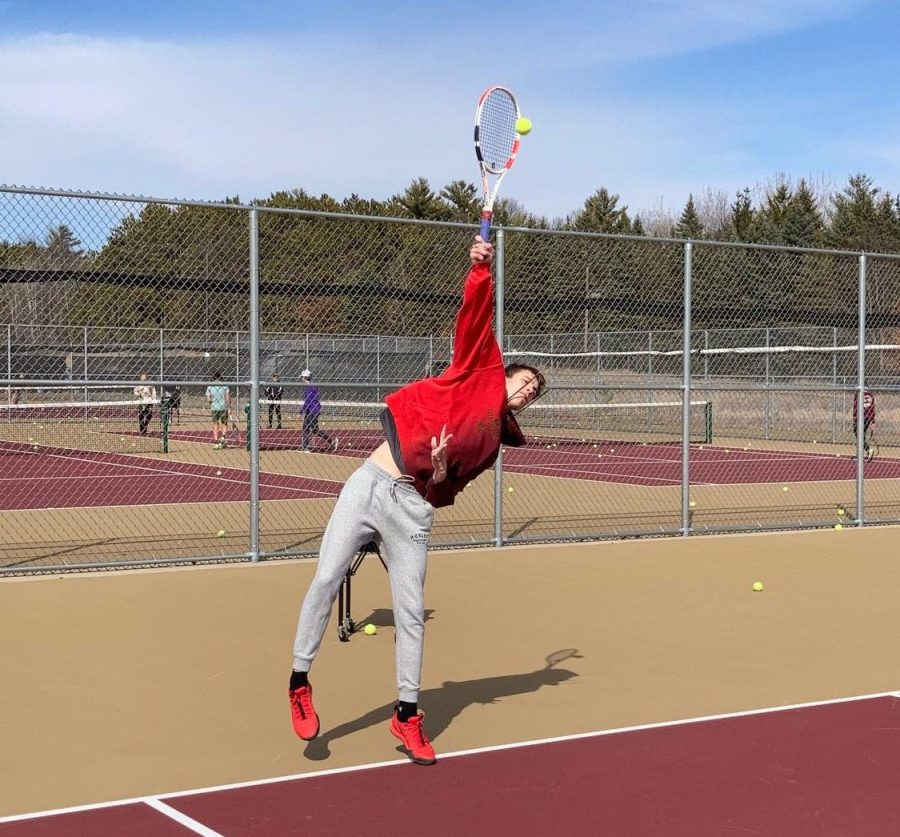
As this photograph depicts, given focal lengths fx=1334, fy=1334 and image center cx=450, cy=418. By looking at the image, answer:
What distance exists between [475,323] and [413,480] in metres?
0.67

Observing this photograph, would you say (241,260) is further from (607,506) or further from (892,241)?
(892,241)

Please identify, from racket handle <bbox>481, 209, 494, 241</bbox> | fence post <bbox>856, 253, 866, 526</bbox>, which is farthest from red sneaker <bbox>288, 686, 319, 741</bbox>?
fence post <bbox>856, 253, 866, 526</bbox>

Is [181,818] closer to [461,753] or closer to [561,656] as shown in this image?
[461,753]

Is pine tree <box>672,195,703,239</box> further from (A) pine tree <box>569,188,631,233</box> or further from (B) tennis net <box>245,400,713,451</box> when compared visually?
(B) tennis net <box>245,400,713,451</box>

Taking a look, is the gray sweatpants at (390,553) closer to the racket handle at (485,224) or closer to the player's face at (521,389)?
the player's face at (521,389)

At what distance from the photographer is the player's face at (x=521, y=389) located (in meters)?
5.44

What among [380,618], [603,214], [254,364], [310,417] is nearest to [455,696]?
[380,618]

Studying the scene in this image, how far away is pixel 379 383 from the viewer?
10672 mm

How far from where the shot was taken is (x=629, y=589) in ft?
31.3

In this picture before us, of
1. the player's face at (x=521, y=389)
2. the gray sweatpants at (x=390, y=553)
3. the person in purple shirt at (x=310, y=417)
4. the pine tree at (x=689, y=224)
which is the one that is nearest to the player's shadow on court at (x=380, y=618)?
the gray sweatpants at (x=390, y=553)

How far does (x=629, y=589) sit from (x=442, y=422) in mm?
4675

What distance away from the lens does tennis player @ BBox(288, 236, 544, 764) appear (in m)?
5.23

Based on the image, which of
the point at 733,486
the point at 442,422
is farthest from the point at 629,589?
the point at 733,486

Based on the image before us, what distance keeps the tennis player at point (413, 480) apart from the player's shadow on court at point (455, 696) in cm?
31
